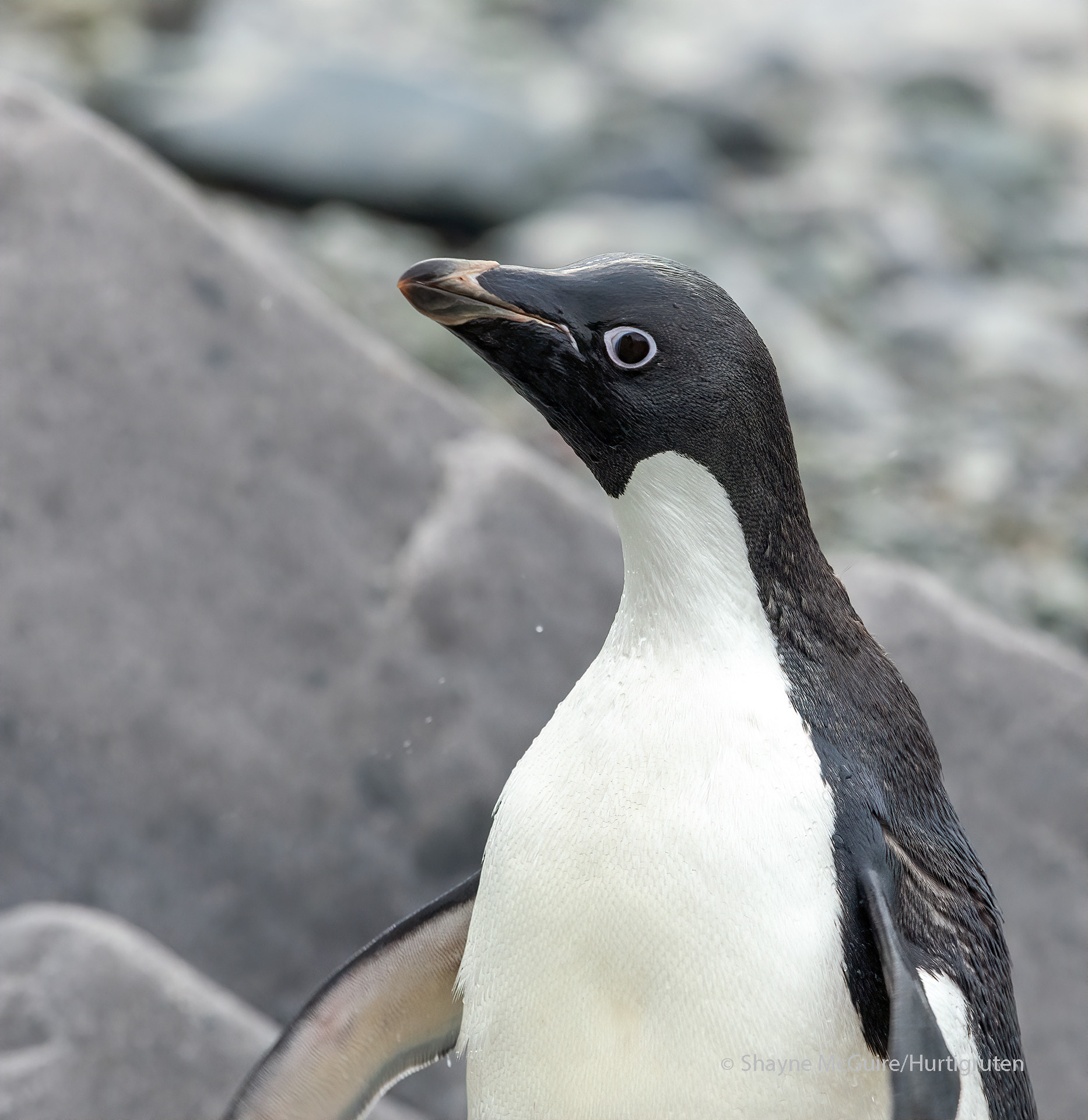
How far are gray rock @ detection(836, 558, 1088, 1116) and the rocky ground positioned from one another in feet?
4.80

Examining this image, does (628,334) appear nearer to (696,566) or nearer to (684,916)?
(696,566)

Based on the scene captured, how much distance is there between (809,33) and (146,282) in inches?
234

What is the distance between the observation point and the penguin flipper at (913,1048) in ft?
3.80

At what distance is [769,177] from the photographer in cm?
630

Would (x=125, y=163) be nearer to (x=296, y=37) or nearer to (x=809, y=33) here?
(x=296, y=37)

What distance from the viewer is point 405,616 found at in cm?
239

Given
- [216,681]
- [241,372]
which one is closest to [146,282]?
[241,372]

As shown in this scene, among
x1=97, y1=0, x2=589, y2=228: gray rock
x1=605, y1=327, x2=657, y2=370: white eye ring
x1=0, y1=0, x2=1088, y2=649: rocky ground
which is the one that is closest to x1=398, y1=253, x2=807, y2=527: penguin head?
x1=605, y1=327, x2=657, y2=370: white eye ring

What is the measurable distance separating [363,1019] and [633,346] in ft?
2.54

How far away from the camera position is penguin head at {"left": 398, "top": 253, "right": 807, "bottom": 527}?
1.30 m

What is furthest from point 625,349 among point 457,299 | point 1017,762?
point 1017,762

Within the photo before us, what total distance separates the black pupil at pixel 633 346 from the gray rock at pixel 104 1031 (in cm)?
100

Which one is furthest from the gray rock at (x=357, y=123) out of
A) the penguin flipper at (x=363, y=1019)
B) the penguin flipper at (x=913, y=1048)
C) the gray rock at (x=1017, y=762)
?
the penguin flipper at (x=913, y=1048)

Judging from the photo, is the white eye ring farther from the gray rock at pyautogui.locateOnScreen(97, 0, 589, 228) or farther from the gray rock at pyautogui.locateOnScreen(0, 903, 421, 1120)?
the gray rock at pyautogui.locateOnScreen(97, 0, 589, 228)
